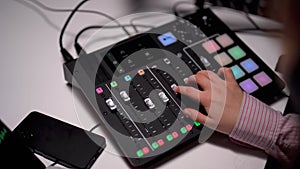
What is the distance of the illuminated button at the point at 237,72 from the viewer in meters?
0.70

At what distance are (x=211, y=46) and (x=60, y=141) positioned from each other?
29cm

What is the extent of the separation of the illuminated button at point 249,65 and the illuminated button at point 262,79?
0.04 ft

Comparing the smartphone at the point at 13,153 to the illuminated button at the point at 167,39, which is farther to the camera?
the illuminated button at the point at 167,39

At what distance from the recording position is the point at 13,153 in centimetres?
52

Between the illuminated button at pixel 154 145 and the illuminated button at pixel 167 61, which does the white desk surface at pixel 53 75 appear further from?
the illuminated button at pixel 167 61

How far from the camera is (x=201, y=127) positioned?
2.09 ft

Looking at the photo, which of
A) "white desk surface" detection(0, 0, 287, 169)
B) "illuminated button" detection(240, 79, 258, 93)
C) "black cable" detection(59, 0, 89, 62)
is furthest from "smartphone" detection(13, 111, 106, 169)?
"illuminated button" detection(240, 79, 258, 93)

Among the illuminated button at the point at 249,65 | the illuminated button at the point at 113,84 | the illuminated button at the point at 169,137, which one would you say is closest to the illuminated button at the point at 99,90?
the illuminated button at the point at 113,84

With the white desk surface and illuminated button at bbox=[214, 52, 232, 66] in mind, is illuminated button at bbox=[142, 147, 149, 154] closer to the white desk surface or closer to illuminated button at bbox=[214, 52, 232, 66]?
the white desk surface

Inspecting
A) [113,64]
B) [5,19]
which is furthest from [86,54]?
[5,19]

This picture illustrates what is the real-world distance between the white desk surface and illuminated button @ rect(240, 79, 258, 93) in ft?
0.15

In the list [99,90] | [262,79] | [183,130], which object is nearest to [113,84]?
[99,90]

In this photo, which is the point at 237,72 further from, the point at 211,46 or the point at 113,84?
the point at 113,84

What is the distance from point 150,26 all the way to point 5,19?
0.84ft
